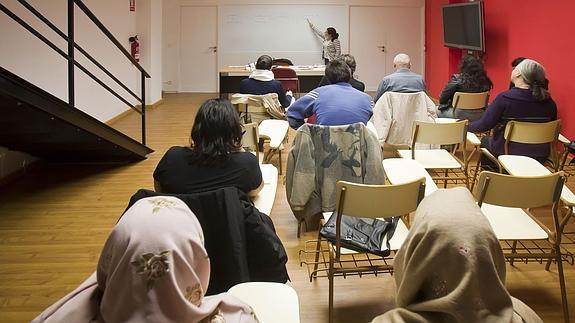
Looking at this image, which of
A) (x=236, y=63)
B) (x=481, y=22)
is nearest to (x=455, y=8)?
(x=481, y=22)

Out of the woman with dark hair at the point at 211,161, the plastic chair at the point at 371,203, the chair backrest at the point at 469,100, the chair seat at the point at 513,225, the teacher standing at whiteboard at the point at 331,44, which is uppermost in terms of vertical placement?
the teacher standing at whiteboard at the point at 331,44

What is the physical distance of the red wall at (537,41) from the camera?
575 centimetres

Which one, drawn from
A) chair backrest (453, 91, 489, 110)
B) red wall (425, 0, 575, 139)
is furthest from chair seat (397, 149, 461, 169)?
red wall (425, 0, 575, 139)

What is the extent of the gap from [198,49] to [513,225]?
9.96 m

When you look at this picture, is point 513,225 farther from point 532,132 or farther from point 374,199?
point 532,132

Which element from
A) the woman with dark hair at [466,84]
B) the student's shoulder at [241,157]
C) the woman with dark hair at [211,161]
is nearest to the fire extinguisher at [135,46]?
the woman with dark hair at [466,84]

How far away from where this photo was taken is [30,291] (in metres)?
3.14

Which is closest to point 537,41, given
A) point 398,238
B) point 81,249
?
point 398,238

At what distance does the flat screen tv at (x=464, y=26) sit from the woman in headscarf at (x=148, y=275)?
726 cm

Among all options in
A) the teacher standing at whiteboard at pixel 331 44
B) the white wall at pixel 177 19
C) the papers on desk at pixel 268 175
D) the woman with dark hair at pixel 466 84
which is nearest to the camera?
the papers on desk at pixel 268 175

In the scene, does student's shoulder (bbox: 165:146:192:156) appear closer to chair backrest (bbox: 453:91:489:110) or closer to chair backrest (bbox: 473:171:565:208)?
chair backrest (bbox: 473:171:565:208)

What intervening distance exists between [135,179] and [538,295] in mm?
3703

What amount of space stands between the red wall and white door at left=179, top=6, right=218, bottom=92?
5.02 m

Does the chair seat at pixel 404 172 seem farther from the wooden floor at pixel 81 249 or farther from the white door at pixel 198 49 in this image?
the white door at pixel 198 49
